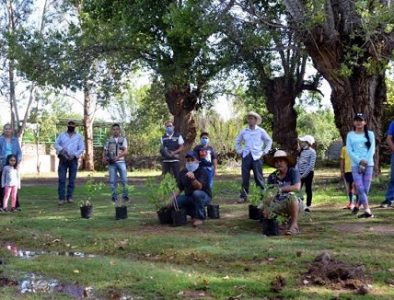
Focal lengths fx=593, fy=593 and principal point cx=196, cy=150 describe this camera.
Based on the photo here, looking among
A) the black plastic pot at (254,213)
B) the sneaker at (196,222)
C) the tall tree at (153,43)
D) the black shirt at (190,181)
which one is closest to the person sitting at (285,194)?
the black plastic pot at (254,213)

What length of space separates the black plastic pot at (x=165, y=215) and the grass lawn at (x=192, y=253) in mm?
180

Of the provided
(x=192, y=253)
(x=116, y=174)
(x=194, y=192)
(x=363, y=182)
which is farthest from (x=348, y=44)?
(x=192, y=253)

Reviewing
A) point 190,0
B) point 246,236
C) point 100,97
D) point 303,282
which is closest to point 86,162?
point 100,97

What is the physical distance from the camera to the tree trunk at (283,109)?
79.3 feet

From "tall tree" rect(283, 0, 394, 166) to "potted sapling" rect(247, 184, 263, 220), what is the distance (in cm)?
503

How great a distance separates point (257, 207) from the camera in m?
9.38

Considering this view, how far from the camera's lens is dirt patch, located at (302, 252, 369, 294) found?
18.5ft

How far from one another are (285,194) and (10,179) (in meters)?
6.21

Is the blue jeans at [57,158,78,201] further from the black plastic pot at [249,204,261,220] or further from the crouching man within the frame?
the black plastic pot at [249,204,261,220]

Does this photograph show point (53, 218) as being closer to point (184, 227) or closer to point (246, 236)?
point (184, 227)

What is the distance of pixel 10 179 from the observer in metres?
12.2

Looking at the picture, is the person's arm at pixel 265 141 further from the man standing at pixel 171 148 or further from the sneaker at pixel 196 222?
the sneaker at pixel 196 222

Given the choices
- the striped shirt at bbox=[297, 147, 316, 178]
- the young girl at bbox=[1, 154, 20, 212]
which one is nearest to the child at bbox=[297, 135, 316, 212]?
the striped shirt at bbox=[297, 147, 316, 178]

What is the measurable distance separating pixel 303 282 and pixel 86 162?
120 ft
